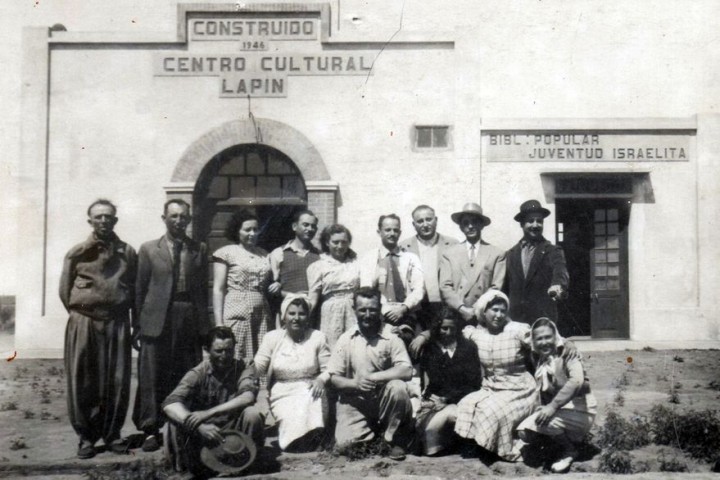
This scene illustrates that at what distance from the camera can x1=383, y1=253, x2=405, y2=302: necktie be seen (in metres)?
5.53

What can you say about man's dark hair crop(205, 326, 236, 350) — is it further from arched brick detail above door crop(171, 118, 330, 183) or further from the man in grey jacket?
arched brick detail above door crop(171, 118, 330, 183)

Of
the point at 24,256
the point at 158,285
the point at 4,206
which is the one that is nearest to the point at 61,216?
the point at 24,256

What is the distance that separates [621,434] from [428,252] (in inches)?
80.6

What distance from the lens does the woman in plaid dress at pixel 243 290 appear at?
18.1 ft

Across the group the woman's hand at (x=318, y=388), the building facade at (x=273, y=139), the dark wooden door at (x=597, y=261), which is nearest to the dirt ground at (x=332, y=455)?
the woman's hand at (x=318, y=388)

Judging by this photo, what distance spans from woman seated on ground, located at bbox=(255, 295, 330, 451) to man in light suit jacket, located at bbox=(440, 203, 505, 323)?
126cm

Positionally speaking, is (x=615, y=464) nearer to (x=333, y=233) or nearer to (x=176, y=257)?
(x=333, y=233)

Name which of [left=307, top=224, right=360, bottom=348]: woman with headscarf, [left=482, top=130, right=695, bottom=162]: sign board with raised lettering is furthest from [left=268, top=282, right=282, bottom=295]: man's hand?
[left=482, top=130, right=695, bottom=162]: sign board with raised lettering

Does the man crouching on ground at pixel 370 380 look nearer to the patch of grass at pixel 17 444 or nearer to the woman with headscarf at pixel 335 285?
the woman with headscarf at pixel 335 285

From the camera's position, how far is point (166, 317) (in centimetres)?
496

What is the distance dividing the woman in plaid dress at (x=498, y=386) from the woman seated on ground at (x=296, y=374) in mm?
1001

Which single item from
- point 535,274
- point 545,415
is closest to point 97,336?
point 545,415

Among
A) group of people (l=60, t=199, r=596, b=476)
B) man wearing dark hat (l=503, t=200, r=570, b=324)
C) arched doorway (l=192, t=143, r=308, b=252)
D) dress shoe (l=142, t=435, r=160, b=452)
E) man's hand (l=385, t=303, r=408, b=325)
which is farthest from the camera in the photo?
arched doorway (l=192, t=143, r=308, b=252)

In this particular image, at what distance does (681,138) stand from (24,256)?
897 cm
